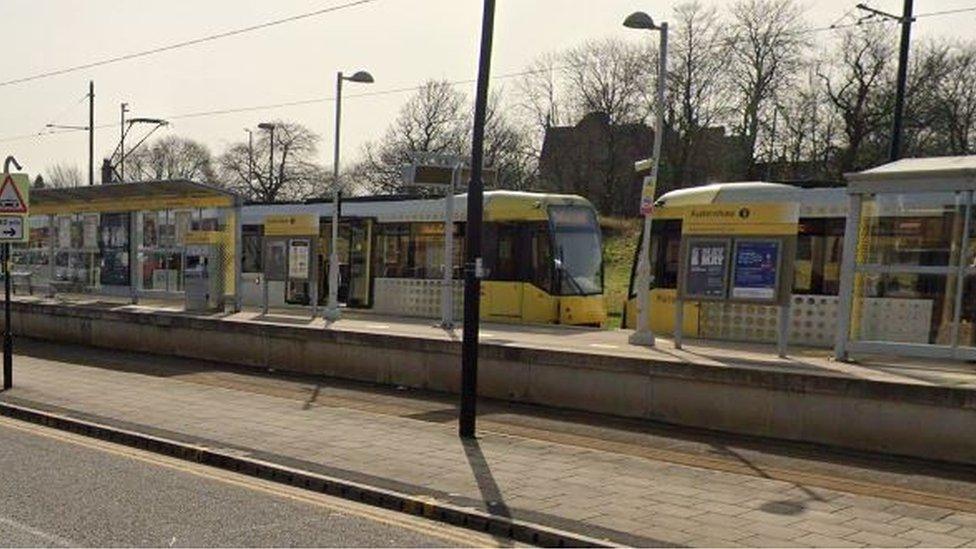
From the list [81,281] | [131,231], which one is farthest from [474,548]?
[81,281]

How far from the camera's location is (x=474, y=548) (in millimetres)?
Answer: 6184

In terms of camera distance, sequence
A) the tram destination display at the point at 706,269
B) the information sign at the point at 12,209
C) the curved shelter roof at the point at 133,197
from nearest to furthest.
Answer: the tram destination display at the point at 706,269 → the information sign at the point at 12,209 → the curved shelter roof at the point at 133,197

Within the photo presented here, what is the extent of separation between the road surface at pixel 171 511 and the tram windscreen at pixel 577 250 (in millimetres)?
12217

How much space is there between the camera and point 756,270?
12180mm

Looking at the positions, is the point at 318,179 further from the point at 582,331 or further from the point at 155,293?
the point at 582,331

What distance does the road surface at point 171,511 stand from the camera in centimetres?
614

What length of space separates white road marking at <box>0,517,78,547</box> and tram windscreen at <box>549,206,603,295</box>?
47.2ft

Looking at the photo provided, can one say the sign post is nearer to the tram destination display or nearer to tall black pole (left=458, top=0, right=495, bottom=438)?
tall black pole (left=458, top=0, right=495, bottom=438)

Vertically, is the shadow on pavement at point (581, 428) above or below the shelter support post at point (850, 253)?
below

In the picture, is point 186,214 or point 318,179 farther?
point 318,179

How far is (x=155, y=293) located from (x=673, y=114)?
47.9m

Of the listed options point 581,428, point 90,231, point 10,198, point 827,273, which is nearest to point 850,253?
point 581,428

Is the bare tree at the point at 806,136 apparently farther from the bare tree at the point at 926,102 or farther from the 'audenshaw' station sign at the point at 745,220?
the 'audenshaw' station sign at the point at 745,220

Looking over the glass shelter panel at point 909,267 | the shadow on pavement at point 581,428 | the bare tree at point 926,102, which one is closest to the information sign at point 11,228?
the shadow on pavement at point 581,428
